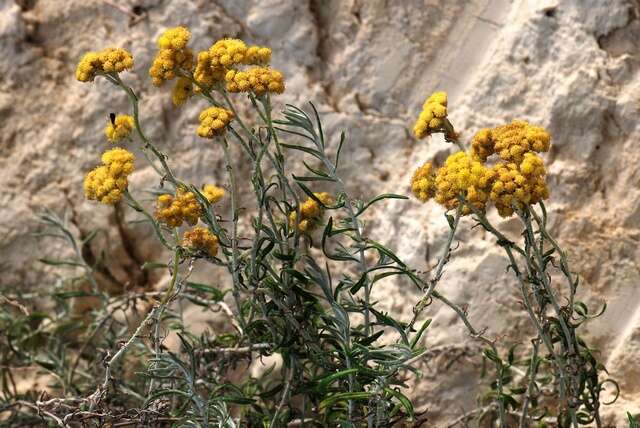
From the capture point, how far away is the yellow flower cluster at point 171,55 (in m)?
2.36

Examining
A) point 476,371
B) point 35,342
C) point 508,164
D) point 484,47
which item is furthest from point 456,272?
point 35,342

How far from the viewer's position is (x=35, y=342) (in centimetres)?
386

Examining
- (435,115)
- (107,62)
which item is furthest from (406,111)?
(107,62)

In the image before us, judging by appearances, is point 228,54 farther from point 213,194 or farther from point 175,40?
point 213,194

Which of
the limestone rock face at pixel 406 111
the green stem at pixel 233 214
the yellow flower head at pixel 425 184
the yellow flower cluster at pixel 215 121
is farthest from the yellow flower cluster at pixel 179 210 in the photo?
the limestone rock face at pixel 406 111

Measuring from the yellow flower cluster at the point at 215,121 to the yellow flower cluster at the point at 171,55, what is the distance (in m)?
0.16

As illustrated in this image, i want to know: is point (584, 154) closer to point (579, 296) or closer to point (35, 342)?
point (579, 296)

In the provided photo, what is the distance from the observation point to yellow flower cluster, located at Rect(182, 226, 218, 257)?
2420 mm

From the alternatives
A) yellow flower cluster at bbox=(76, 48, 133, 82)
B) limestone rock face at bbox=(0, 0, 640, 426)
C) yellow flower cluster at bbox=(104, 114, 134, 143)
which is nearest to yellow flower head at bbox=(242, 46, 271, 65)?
yellow flower cluster at bbox=(76, 48, 133, 82)

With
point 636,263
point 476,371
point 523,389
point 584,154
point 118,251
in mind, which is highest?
point 584,154

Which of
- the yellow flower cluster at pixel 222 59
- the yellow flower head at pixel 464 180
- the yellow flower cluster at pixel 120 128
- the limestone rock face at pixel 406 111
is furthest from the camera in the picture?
the limestone rock face at pixel 406 111

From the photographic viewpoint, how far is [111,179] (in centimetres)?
229

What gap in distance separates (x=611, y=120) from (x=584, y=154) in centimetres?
16

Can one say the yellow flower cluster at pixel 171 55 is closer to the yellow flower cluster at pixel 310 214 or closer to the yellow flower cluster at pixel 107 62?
the yellow flower cluster at pixel 107 62
